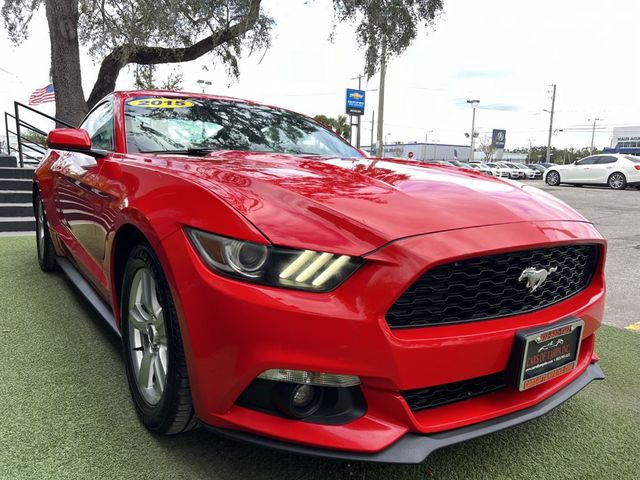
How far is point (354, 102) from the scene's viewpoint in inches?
1080

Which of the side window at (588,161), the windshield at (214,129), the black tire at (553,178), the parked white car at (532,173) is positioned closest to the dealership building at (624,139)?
the parked white car at (532,173)

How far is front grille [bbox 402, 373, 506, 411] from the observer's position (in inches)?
60.6

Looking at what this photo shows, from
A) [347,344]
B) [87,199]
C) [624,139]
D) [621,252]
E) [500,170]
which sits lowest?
[500,170]

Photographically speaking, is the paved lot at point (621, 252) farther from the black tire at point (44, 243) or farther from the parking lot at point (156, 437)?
the black tire at point (44, 243)

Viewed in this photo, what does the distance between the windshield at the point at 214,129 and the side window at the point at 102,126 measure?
0.19 m

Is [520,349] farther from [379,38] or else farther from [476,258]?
[379,38]

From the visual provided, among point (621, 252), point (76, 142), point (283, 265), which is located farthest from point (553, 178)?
point (283, 265)

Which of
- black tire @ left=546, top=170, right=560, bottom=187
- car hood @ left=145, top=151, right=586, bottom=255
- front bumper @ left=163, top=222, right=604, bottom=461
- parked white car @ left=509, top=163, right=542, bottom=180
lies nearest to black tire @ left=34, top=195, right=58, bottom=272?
car hood @ left=145, top=151, right=586, bottom=255

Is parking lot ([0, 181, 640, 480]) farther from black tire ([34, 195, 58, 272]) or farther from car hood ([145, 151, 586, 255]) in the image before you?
black tire ([34, 195, 58, 272])

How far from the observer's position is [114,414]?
2092 mm

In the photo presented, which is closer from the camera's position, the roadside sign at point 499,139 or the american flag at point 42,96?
the american flag at point 42,96

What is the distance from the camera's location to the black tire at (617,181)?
60.5ft

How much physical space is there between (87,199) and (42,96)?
49.9ft

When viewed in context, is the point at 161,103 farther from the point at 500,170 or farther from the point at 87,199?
the point at 500,170
